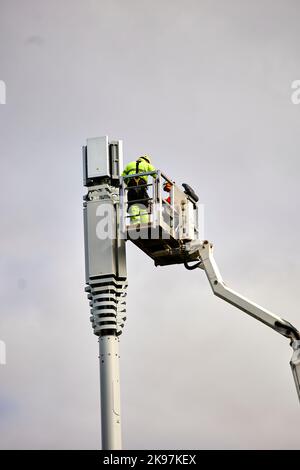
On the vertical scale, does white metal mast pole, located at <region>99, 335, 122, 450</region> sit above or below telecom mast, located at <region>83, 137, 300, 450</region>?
below

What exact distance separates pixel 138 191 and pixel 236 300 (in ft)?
13.3

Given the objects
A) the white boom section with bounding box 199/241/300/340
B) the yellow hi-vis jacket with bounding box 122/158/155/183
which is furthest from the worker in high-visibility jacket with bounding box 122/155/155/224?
the white boom section with bounding box 199/241/300/340

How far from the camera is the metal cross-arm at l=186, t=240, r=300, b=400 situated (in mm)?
50875

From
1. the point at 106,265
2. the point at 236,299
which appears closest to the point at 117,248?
the point at 106,265

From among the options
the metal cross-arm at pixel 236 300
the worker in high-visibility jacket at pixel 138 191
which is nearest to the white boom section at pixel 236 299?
the metal cross-arm at pixel 236 300

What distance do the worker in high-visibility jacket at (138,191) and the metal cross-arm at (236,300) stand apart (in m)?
1.95

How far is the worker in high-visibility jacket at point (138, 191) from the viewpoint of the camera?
Answer: 51375mm

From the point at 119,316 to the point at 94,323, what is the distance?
0.71 meters

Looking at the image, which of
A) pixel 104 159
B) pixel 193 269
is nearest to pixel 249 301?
pixel 193 269

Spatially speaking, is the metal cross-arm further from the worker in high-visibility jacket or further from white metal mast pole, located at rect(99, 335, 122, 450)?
white metal mast pole, located at rect(99, 335, 122, 450)

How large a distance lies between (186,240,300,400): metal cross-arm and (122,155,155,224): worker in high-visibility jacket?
6.40 ft
